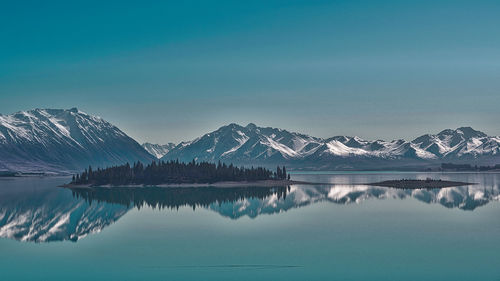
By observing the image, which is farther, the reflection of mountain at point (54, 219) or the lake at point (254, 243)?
the reflection of mountain at point (54, 219)

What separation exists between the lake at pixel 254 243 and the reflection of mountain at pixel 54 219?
0.24 meters

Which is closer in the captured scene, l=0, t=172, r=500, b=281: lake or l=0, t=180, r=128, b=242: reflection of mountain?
A: l=0, t=172, r=500, b=281: lake

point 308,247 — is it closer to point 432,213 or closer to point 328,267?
point 328,267

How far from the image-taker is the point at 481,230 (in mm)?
82562

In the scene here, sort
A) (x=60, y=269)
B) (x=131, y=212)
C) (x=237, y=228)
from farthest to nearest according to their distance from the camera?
(x=131, y=212), (x=237, y=228), (x=60, y=269)

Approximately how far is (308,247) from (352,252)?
6.44 meters

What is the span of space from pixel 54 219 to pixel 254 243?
56497 mm

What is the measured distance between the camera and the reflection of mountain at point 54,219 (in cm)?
8738

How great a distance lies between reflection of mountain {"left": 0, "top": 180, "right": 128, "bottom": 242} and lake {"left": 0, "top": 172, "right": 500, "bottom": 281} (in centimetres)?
24

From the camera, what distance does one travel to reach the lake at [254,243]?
5506 cm

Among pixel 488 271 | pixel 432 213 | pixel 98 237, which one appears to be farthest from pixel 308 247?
pixel 432 213

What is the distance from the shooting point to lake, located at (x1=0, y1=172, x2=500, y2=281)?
55062mm

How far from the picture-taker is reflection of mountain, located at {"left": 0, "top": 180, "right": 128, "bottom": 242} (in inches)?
3440

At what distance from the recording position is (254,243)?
73.6 meters
